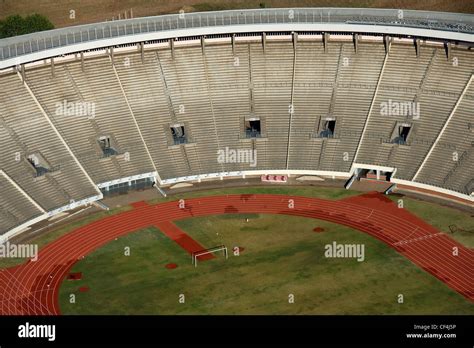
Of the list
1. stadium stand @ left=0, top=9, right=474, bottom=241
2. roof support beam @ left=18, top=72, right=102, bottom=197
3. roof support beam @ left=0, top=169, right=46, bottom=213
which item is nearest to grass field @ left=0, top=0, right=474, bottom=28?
stadium stand @ left=0, top=9, right=474, bottom=241

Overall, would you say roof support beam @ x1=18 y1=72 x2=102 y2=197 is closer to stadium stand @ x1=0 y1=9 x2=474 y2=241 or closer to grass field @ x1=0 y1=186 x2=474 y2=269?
stadium stand @ x1=0 y1=9 x2=474 y2=241

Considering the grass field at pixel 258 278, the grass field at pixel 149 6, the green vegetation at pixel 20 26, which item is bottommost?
the grass field at pixel 258 278

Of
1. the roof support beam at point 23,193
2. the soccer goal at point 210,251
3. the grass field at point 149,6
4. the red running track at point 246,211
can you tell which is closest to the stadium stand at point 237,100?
the roof support beam at point 23,193

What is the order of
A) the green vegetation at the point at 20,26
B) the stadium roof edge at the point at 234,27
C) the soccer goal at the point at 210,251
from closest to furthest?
the soccer goal at the point at 210,251 < the stadium roof edge at the point at 234,27 < the green vegetation at the point at 20,26

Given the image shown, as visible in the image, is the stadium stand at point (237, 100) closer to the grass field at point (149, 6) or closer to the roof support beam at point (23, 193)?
the roof support beam at point (23, 193)

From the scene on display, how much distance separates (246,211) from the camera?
7656 cm

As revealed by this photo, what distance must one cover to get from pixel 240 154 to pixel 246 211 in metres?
7.45

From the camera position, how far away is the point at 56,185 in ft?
250

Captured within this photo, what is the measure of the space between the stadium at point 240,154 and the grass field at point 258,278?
20cm

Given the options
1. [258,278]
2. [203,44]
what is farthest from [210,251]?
[203,44]

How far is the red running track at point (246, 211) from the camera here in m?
64.6

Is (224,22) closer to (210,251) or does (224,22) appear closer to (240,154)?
(240,154)

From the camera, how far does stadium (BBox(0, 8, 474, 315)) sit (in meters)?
67.9
